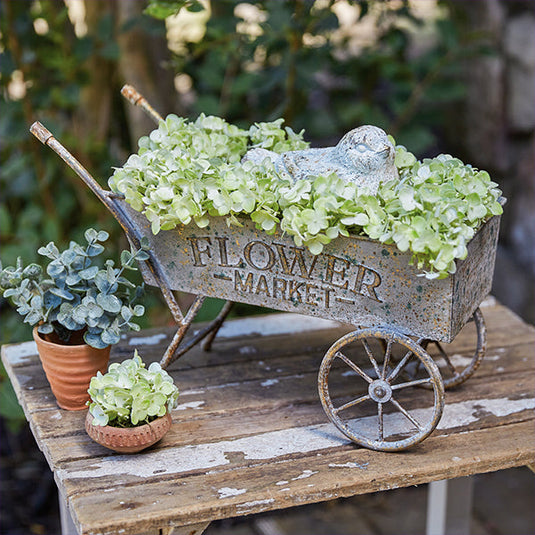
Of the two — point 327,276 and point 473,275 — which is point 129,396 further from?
point 473,275

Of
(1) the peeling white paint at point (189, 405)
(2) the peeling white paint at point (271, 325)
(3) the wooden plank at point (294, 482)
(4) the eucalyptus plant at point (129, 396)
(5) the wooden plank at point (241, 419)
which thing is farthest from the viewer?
(2) the peeling white paint at point (271, 325)

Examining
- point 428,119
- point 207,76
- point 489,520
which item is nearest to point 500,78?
point 428,119

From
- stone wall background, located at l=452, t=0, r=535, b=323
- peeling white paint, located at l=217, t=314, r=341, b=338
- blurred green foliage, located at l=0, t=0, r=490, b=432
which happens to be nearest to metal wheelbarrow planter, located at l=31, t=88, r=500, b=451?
peeling white paint, located at l=217, t=314, r=341, b=338

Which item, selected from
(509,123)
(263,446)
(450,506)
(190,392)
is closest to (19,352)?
(190,392)

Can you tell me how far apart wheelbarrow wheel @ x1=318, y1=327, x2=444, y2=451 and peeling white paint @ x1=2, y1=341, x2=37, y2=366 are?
72cm

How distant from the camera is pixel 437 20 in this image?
9.32ft

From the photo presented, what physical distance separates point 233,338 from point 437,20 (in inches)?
59.2

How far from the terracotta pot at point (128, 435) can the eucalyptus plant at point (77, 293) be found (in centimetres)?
19

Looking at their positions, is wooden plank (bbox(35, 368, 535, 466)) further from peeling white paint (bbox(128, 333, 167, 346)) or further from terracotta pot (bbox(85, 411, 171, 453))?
peeling white paint (bbox(128, 333, 167, 346))

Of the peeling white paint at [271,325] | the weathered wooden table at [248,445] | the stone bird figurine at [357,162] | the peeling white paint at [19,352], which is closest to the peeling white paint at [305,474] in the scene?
the weathered wooden table at [248,445]

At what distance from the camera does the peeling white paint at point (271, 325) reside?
2.09m

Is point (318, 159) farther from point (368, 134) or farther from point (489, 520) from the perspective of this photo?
point (489, 520)

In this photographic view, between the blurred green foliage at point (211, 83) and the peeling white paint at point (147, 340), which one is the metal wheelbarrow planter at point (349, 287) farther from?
the blurred green foliage at point (211, 83)

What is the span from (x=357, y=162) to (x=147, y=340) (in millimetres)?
808
